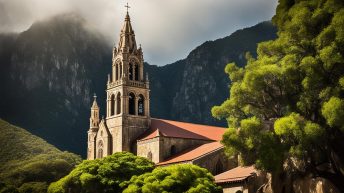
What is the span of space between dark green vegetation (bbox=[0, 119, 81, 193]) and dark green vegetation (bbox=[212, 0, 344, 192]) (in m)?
41.7

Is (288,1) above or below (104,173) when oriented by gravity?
above

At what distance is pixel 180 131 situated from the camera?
60062mm

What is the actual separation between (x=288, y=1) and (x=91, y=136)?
145 ft

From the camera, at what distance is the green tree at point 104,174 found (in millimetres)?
44562

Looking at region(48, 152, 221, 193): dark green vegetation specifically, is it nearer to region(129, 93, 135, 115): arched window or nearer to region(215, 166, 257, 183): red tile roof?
region(215, 166, 257, 183): red tile roof

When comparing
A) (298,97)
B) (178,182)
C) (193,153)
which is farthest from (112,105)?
(298,97)

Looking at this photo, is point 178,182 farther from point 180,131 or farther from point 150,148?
point 180,131

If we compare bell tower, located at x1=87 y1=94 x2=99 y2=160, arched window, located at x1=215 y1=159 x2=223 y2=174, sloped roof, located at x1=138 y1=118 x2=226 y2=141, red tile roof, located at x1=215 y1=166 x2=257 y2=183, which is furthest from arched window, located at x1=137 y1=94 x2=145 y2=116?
red tile roof, located at x1=215 y1=166 x2=257 y2=183

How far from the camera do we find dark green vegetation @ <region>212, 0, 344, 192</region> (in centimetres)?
2639

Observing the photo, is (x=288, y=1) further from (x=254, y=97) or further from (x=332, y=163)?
(x=332, y=163)

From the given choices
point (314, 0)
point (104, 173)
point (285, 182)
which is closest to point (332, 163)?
point (285, 182)

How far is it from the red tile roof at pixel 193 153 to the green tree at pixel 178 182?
12.5 m

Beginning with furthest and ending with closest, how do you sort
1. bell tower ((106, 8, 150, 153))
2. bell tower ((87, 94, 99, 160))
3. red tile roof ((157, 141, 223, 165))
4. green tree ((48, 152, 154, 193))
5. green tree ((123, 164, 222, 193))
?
bell tower ((87, 94, 99, 160)) → bell tower ((106, 8, 150, 153)) → red tile roof ((157, 141, 223, 165)) → green tree ((48, 152, 154, 193)) → green tree ((123, 164, 222, 193))

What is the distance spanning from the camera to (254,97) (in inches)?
1203
